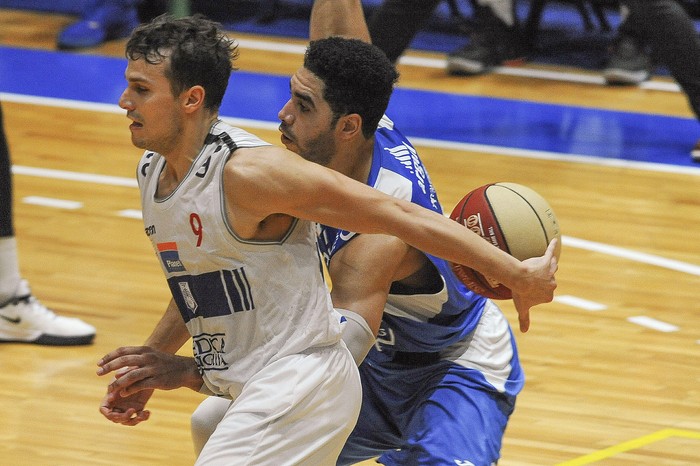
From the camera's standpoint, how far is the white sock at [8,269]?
15.4 ft

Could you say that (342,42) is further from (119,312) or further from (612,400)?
(119,312)

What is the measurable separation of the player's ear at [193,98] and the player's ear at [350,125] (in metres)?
0.46

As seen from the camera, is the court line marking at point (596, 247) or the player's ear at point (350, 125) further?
the court line marking at point (596, 247)

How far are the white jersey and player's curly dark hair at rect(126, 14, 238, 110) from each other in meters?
0.12

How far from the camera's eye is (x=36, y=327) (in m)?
4.82

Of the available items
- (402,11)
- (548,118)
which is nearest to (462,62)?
(548,118)

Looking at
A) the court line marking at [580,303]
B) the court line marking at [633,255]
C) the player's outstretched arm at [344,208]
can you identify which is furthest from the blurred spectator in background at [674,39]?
the player's outstretched arm at [344,208]

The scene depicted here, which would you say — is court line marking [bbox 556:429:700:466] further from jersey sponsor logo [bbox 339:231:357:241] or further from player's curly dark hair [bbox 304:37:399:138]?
player's curly dark hair [bbox 304:37:399:138]

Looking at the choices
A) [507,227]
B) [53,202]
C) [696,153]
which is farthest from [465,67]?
[507,227]

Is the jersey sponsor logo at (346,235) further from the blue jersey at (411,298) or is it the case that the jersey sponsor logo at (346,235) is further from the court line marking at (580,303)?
the court line marking at (580,303)

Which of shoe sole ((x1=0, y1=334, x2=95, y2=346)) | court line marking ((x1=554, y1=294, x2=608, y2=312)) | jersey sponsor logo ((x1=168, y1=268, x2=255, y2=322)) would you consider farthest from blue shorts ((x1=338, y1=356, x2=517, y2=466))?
court line marking ((x1=554, y1=294, x2=608, y2=312))

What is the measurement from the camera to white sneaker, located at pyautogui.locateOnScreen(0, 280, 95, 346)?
15.8 feet

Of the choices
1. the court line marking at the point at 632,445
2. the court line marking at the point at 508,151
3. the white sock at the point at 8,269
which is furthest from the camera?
the court line marking at the point at 508,151

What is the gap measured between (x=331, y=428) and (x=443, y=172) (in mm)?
4163
